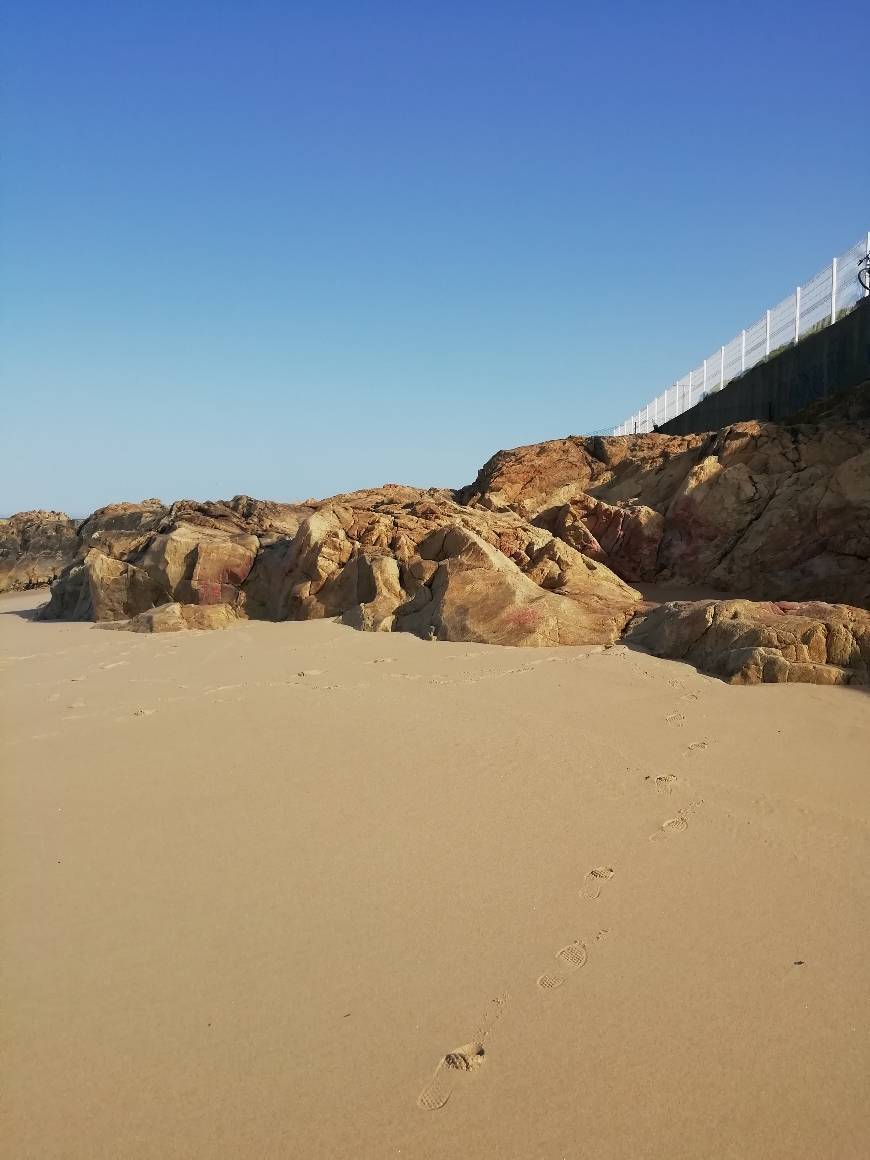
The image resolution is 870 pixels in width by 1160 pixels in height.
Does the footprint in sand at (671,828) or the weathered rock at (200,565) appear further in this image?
the weathered rock at (200,565)

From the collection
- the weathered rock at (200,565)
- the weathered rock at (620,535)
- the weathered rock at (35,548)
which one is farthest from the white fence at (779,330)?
the weathered rock at (35,548)

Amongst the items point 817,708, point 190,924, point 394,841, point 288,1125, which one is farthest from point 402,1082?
point 817,708

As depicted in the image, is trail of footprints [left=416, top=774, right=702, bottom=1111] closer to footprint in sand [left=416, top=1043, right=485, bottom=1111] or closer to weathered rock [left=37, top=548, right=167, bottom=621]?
footprint in sand [left=416, top=1043, right=485, bottom=1111]

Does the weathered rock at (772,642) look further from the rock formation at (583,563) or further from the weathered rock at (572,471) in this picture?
the weathered rock at (572,471)

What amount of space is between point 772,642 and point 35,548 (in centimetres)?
1789

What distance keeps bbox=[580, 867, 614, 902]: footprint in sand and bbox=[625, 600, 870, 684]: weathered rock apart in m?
2.44

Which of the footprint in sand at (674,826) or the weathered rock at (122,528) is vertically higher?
the weathered rock at (122,528)

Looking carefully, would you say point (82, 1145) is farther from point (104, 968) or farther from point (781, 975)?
point (781, 975)

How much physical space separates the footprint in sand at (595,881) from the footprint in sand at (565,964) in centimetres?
24

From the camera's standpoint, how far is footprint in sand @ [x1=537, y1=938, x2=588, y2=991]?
1.90 metres

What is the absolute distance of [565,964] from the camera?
1.98 meters

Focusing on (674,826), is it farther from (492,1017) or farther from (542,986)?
(492,1017)

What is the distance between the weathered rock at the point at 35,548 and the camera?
1612 centimetres

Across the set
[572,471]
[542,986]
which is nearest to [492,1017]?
[542,986]
